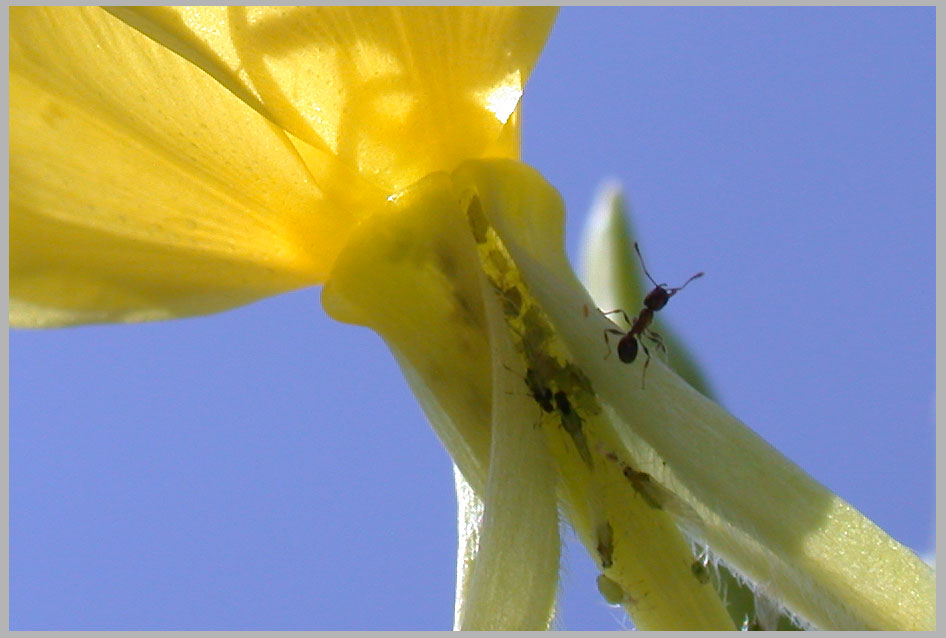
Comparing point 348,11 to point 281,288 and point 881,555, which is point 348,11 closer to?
point 281,288

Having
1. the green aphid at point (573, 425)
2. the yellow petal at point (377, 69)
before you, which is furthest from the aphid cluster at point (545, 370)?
the yellow petal at point (377, 69)

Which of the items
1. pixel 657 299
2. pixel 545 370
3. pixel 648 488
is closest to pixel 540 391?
pixel 545 370

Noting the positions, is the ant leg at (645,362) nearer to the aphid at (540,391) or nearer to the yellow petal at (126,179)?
the aphid at (540,391)

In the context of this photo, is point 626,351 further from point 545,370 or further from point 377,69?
point 377,69

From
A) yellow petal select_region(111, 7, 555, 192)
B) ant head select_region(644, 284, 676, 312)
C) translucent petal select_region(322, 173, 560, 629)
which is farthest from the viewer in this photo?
ant head select_region(644, 284, 676, 312)

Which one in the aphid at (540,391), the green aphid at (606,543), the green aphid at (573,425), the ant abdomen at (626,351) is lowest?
the green aphid at (606,543)

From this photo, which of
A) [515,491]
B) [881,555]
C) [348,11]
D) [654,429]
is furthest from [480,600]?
[348,11]

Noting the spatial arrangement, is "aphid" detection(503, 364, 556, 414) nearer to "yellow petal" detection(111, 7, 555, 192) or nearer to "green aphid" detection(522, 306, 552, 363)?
"green aphid" detection(522, 306, 552, 363)

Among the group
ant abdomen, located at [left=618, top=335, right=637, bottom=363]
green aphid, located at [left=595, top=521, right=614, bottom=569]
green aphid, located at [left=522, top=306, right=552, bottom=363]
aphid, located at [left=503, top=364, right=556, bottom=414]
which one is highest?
green aphid, located at [left=522, top=306, right=552, bottom=363]

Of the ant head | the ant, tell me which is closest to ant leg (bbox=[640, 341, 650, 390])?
the ant
